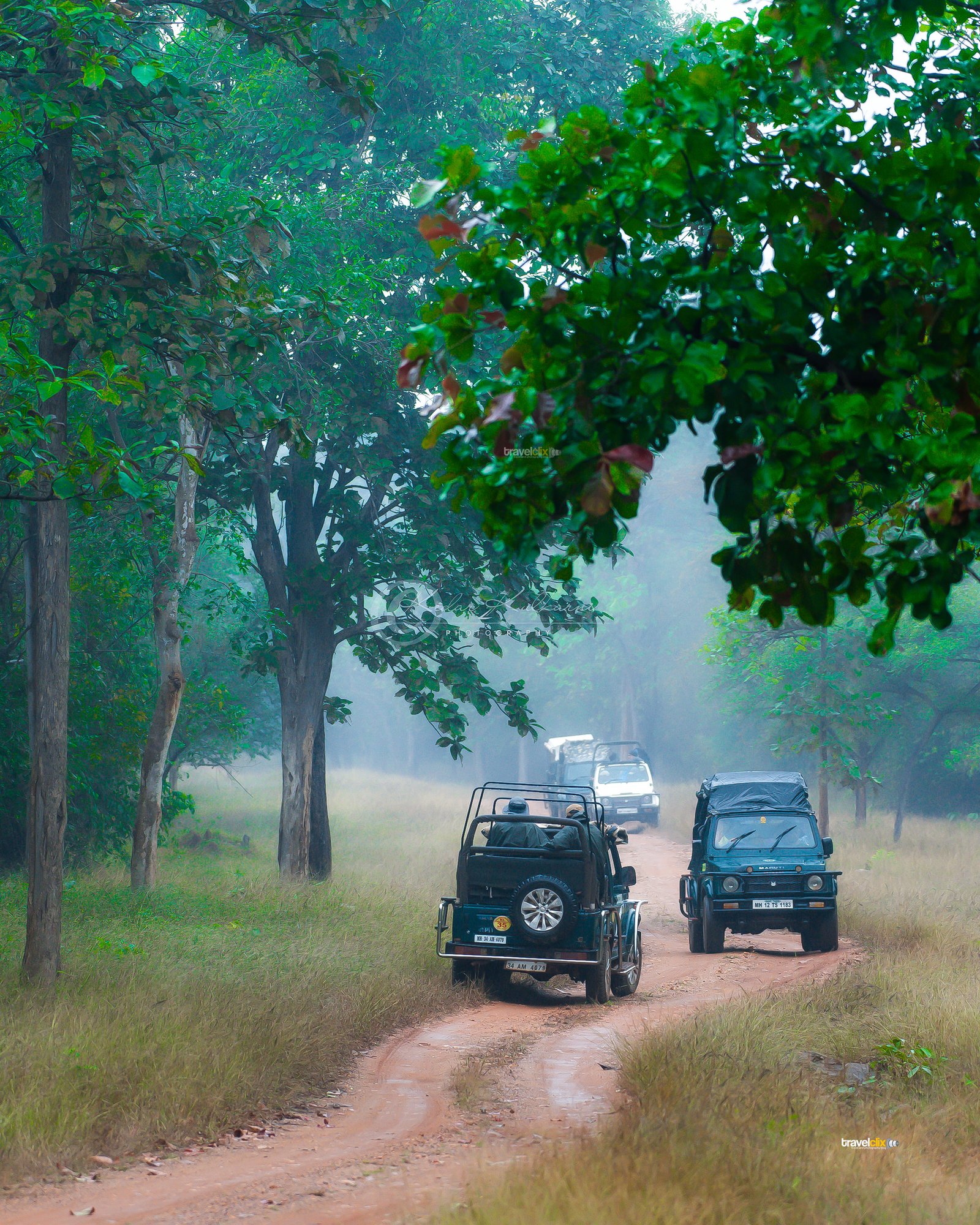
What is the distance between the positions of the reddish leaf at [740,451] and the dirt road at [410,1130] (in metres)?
3.75

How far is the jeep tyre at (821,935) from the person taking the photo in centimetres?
1439

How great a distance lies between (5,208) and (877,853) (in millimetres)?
20781

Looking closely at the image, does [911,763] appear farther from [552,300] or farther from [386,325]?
[552,300]

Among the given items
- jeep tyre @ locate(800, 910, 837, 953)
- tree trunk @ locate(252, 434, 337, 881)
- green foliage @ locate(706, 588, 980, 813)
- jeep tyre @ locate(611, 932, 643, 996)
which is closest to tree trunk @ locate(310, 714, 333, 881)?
tree trunk @ locate(252, 434, 337, 881)

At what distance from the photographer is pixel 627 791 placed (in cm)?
3281

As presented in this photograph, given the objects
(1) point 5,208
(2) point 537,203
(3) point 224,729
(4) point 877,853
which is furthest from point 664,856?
(2) point 537,203

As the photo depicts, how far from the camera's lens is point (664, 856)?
89.2 ft

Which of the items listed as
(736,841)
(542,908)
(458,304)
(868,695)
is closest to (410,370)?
(458,304)

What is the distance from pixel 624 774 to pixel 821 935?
62.1ft

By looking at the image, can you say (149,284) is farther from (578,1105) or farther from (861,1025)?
(861,1025)

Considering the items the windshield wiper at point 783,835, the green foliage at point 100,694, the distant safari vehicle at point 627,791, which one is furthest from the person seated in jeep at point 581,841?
the distant safari vehicle at point 627,791

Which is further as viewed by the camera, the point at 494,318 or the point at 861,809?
the point at 861,809

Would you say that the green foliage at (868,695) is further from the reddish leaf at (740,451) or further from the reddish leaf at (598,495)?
the reddish leaf at (598,495)

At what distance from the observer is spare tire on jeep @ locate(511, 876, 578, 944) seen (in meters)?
10.8
